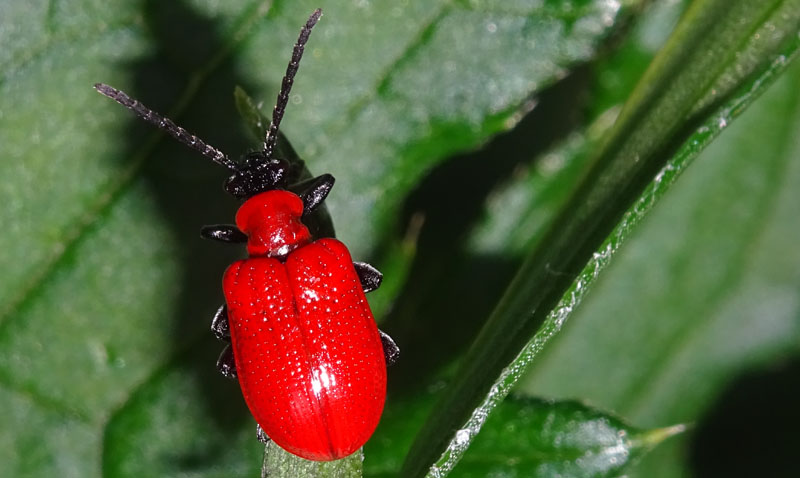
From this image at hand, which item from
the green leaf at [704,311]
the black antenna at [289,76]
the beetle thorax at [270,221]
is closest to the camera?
the black antenna at [289,76]

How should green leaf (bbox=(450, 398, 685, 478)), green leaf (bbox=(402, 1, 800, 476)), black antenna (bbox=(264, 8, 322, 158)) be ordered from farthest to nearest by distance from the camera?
black antenna (bbox=(264, 8, 322, 158))
green leaf (bbox=(450, 398, 685, 478))
green leaf (bbox=(402, 1, 800, 476))

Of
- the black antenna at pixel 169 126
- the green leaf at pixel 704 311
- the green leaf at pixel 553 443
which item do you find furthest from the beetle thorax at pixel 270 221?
the green leaf at pixel 704 311

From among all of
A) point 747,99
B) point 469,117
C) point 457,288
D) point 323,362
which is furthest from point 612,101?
point 323,362

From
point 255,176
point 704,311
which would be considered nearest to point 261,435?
point 255,176

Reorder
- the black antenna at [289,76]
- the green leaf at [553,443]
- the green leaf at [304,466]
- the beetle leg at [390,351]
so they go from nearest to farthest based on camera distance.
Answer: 1. the green leaf at [304,466]
2. the green leaf at [553,443]
3. the black antenna at [289,76]
4. the beetle leg at [390,351]

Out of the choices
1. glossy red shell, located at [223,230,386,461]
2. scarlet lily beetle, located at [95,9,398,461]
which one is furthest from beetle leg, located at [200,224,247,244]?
glossy red shell, located at [223,230,386,461]

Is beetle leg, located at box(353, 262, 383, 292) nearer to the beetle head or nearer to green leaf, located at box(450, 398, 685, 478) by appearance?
the beetle head

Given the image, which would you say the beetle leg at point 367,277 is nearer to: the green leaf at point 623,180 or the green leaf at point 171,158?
the green leaf at point 171,158
